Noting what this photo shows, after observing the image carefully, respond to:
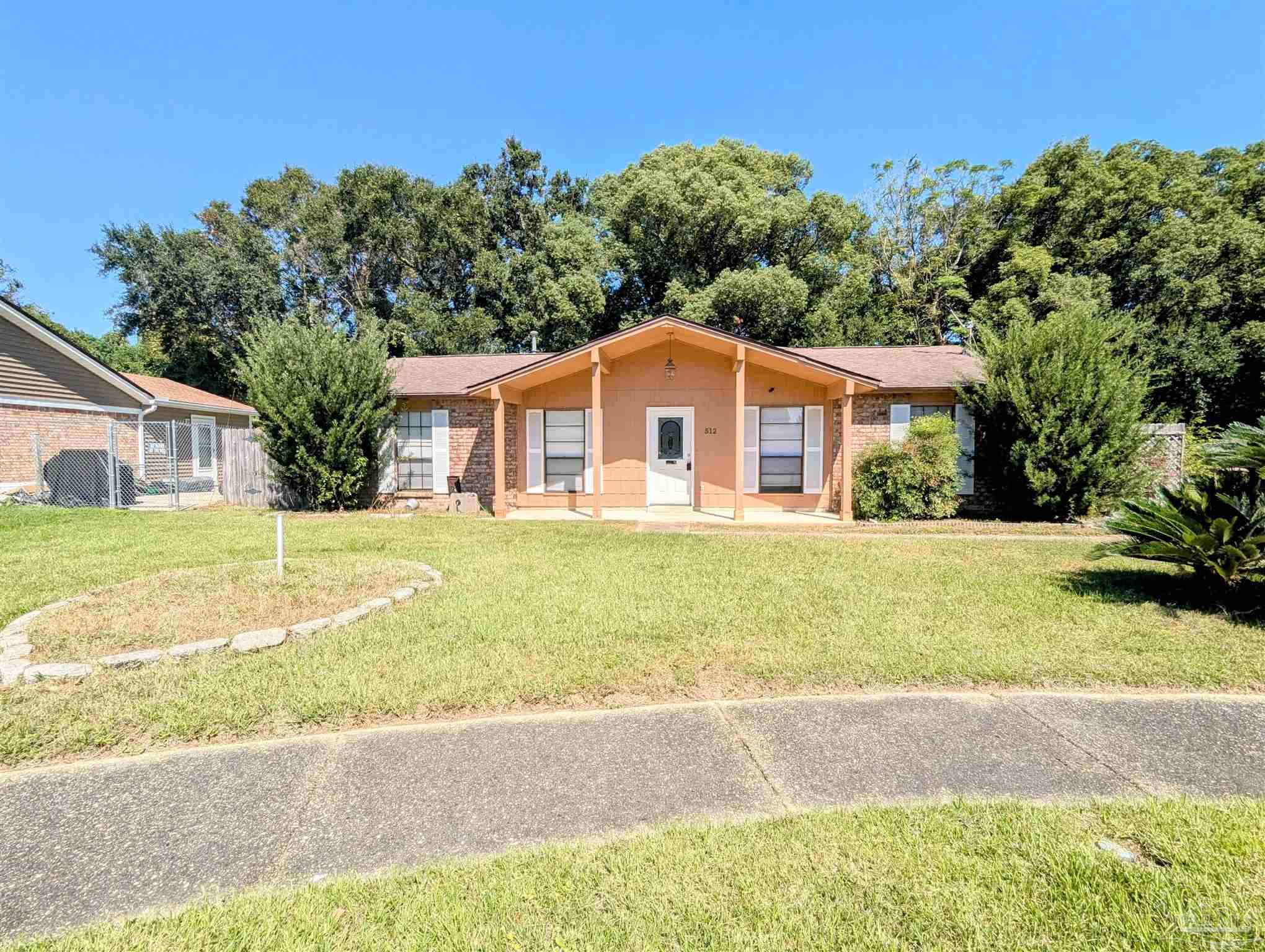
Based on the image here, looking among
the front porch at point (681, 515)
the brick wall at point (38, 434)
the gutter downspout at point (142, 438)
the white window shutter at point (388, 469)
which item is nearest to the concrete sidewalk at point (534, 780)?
the front porch at point (681, 515)

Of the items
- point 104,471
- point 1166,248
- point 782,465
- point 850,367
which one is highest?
point 1166,248

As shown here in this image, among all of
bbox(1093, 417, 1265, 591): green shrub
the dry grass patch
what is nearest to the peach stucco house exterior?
the dry grass patch

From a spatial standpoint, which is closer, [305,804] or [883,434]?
[305,804]

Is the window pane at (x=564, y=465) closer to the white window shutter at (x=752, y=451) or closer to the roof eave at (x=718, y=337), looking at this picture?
the roof eave at (x=718, y=337)

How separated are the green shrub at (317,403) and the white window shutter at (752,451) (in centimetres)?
780

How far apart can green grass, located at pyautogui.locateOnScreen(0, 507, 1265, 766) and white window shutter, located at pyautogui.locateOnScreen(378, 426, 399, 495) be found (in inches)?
201

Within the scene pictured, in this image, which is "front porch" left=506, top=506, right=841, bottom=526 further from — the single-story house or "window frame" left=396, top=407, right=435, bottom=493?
the single-story house

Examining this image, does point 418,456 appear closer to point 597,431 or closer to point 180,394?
point 597,431

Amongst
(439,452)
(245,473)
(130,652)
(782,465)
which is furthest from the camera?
(245,473)

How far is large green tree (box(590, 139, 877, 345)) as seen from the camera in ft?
73.3

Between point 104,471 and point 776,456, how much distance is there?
56.3 feet

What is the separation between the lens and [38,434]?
12953 millimetres

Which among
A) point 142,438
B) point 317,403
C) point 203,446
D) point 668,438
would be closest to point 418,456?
point 317,403

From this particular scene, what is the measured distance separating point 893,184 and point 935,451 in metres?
21.8
